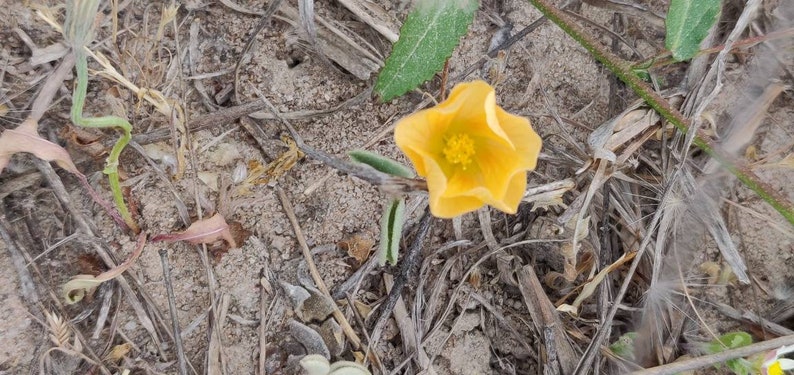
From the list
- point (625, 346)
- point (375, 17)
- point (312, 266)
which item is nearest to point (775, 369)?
point (625, 346)

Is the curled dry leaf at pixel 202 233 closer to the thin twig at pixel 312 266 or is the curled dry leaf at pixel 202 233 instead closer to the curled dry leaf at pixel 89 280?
the curled dry leaf at pixel 89 280

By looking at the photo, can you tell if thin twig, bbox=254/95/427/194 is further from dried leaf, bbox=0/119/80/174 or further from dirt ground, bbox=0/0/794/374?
dried leaf, bbox=0/119/80/174

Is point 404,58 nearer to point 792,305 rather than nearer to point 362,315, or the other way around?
point 362,315

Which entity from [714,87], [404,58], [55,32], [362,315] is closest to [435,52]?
[404,58]

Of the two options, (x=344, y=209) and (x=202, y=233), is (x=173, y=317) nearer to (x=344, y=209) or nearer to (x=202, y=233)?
(x=202, y=233)

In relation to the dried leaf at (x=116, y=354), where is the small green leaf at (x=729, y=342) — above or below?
below

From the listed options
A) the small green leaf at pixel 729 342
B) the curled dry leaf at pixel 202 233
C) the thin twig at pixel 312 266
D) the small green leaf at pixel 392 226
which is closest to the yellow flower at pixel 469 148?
the small green leaf at pixel 392 226

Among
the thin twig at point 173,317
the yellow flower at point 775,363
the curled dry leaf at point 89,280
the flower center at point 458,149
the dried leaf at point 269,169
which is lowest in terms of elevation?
the yellow flower at point 775,363
